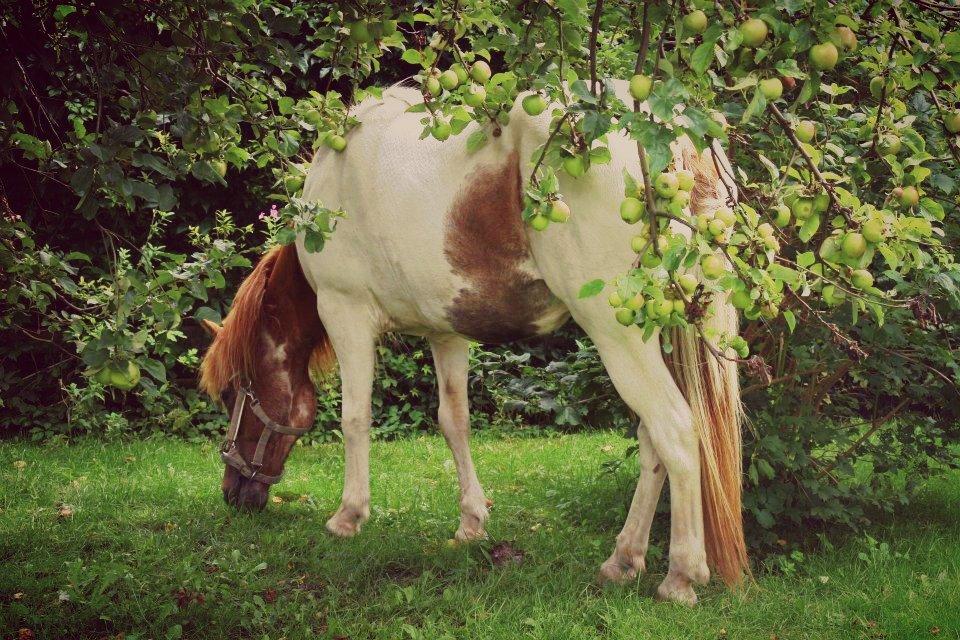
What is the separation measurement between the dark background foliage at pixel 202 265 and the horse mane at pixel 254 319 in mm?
403

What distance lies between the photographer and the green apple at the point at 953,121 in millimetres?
1937

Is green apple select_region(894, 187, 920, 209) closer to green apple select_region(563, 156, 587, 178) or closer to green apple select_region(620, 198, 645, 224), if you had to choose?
green apple select_region(620, 198, 645, 224)

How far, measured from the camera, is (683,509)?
3.36m

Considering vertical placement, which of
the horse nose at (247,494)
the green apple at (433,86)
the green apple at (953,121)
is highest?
the green apple at (433,86)

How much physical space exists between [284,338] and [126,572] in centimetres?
151

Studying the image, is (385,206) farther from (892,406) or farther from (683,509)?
(892,406)

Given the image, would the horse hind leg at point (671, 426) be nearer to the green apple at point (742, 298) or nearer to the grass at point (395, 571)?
the grass at point (395, 571)

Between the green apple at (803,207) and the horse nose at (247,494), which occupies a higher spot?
the green apple at (803,207)

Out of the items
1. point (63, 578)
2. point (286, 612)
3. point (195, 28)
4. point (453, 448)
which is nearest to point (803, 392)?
point (453, 448)

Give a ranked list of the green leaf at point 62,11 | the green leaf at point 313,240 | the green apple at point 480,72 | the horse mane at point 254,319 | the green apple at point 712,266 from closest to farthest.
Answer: the green apple at point 712,266, the green apple at point 480,72, the green leaf at point 313,240, the green leaf at point 62,11, the horse mane at point 254,319

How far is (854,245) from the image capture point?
1871 millimetres

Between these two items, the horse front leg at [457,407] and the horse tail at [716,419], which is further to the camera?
the horse front leg at [457,407]

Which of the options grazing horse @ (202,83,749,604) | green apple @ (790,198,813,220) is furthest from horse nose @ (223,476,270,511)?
green apple @ (790,198,813,220)

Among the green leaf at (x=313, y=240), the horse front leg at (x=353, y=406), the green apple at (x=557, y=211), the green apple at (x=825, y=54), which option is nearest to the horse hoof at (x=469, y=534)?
the horse front leg at (x=353, y=406)
